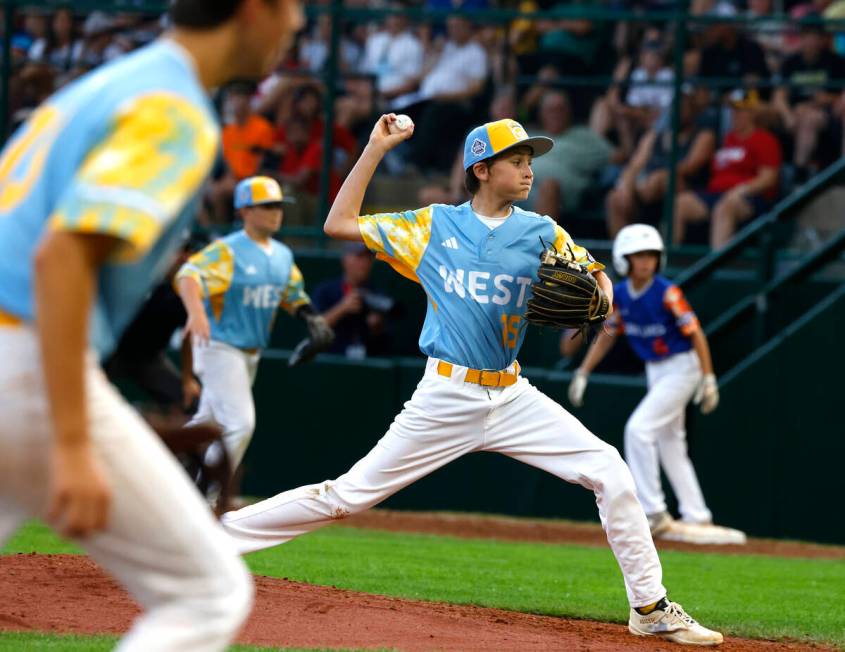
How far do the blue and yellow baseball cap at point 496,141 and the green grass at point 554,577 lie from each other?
2299 mm

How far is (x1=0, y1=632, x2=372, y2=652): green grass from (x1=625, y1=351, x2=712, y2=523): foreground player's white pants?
6346 millimetres

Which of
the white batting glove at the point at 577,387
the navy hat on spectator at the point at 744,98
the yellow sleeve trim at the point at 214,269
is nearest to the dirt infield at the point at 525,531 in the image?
the white batting glove at the point at 577,387

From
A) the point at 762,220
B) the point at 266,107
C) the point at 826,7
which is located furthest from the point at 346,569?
the point at 826,7

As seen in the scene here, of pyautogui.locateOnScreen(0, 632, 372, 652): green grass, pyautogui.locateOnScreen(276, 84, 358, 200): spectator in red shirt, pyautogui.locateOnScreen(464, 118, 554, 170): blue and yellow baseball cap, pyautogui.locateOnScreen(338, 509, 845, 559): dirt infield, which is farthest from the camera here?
pyautogui.locateOnScreen(276, 84, 358, 200): spectator in red shirt

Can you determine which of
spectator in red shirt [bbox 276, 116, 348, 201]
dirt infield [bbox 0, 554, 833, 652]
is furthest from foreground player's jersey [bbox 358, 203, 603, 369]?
spectator in red shirt [bbox 276, 116, 348, 201]

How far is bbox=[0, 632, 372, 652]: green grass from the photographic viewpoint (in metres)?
5.23

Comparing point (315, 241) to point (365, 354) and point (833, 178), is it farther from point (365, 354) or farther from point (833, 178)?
point (833, 178)

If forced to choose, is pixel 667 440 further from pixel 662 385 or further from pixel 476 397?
pixel 476 397

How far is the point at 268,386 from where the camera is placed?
1325cm

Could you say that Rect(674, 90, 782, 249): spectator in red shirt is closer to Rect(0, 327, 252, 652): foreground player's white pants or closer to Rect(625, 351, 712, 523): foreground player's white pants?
Rect(625, 351, 712, 523): foreground player's white pants

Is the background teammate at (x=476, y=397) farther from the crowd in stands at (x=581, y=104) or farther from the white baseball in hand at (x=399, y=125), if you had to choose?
the crowd in stands at (x=581, y=104)

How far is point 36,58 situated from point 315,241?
3.68 m

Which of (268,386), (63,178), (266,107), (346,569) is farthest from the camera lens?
(266,107)

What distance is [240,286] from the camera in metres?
10.4
